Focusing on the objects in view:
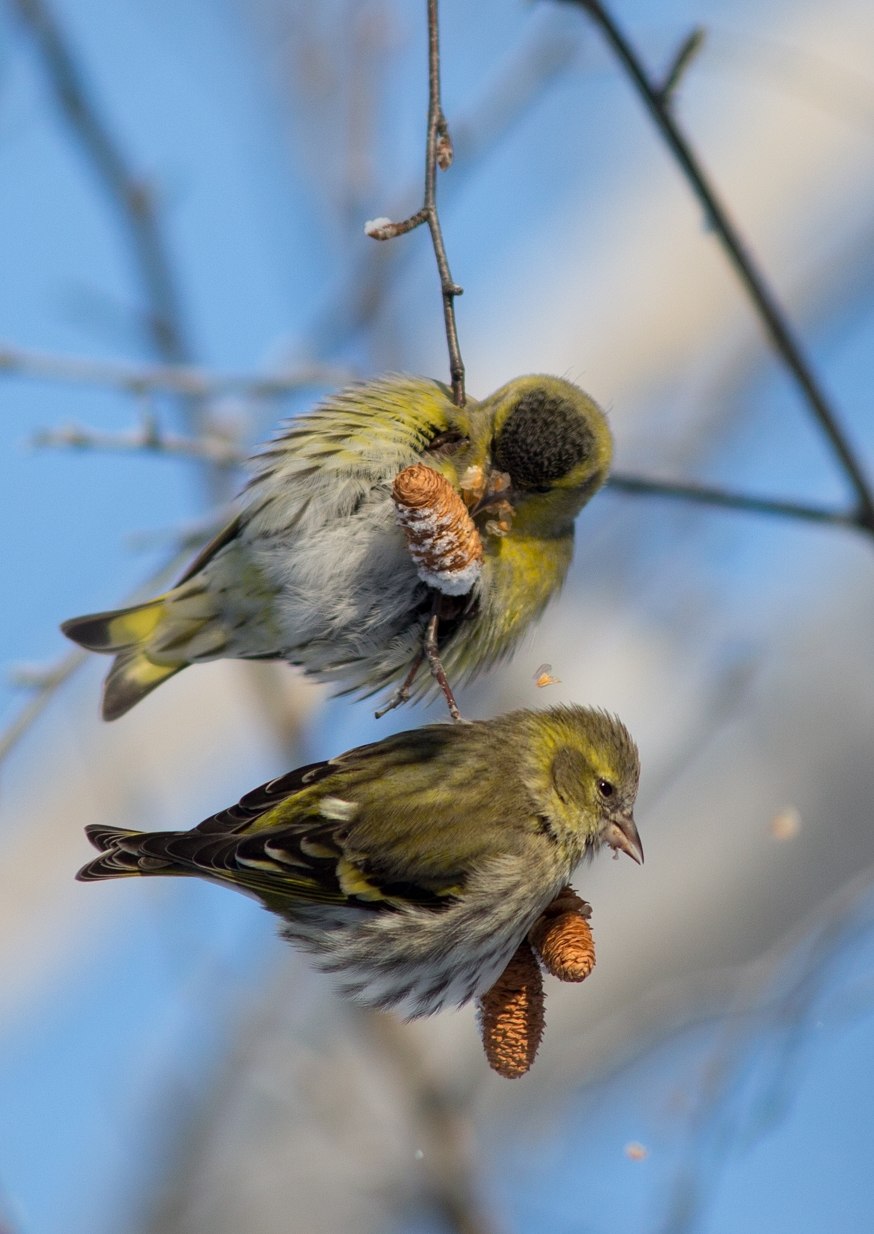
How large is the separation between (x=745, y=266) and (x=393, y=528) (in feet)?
2.22

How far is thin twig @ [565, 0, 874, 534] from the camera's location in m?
2.16

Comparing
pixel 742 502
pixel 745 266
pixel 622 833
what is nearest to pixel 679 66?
pixel 745 266

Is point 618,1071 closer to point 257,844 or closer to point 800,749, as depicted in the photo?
point 257,844

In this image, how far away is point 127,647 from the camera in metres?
2.89

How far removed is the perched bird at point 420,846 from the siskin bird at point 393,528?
0.66 ft

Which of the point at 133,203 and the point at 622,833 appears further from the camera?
the point at 133,203

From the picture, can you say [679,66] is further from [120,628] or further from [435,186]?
[120,628]

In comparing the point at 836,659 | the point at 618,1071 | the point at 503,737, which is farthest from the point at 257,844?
the point at 836,659

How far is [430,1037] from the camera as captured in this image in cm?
491


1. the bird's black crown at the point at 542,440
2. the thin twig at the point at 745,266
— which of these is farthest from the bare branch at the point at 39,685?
the thin twig at the point at 745,266

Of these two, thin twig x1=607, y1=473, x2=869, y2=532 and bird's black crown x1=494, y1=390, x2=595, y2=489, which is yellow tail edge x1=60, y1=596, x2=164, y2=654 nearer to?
bird's black crown x1=494, y1=390, x2=595, y2=489

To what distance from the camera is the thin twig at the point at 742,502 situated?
2.47 metres

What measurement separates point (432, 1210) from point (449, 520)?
234 cm

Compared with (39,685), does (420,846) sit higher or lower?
lower
